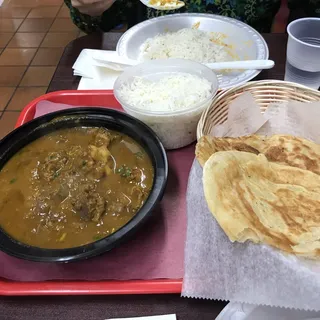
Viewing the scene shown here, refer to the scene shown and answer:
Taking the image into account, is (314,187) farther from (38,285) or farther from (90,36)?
(90,36)

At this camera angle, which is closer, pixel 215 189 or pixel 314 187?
pixel 215 189

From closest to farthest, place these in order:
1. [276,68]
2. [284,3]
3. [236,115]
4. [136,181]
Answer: [136,181] → [236,115] → [276,68] → [284,3]

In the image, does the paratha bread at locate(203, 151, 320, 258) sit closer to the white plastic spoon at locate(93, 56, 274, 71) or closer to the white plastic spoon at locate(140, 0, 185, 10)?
the white plastic spoon at locate(93, 56, 274, 71)

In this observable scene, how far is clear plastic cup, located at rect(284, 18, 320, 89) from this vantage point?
5.55 ft

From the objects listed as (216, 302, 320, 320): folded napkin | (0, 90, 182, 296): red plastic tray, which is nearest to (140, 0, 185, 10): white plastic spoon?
(0, 90, 182, 296): red plastic tray

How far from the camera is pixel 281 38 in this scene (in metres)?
2.38

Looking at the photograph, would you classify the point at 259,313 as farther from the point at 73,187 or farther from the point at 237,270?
the point at 73,187

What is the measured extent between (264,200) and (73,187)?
0.74 metres

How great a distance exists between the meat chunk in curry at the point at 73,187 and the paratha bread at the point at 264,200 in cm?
37

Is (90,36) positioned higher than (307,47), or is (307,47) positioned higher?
(307,47)

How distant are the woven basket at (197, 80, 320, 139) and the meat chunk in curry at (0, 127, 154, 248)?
0.39 meters

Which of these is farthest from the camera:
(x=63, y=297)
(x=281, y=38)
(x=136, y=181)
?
(x=281, y=38)

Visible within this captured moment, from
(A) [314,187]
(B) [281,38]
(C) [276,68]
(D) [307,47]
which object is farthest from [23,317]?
(B) [281,38]

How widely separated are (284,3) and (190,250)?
2.92m
